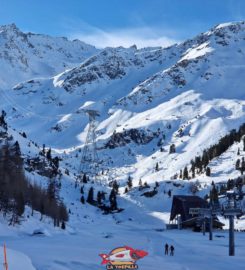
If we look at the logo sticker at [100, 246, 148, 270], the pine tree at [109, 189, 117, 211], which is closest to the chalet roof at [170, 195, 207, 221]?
the pine tree at [109, 189, 117, 211]

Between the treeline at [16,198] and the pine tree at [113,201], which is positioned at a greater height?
the treeline at [16,198]

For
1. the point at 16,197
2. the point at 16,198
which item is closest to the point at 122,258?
the point at 16,198

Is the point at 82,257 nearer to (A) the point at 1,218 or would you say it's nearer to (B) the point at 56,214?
(A) the point at 1,218

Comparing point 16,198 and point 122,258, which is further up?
point 122,258

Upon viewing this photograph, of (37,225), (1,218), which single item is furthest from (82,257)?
(37,225)

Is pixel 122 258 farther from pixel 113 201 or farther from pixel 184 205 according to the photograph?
pixel 113 201

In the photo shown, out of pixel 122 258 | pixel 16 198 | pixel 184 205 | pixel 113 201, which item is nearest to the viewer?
pixel 122 258

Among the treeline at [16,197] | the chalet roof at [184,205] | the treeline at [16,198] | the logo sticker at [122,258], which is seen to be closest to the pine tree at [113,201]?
the chalet roof at [184,205]

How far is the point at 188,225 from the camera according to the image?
134 meters

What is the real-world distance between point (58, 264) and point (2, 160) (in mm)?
64168

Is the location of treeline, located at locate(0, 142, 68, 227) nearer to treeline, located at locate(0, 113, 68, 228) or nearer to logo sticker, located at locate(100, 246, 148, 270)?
treeline, located at locate(0, 113, 68, 228)

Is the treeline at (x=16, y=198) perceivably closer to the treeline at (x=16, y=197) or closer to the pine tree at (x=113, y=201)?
the treeline at (x=16, y=197)

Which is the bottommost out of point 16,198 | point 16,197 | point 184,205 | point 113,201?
point 113,201

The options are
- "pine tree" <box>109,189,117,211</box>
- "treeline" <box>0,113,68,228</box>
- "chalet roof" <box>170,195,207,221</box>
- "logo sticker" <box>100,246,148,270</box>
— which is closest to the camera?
"logo sticker" <box>100,246,148,270</box>
